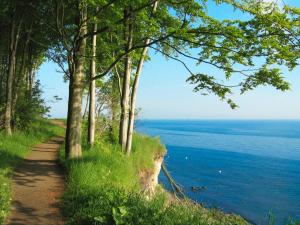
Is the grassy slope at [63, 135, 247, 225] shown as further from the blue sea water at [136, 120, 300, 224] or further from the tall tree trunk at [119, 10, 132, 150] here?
the blue sea water at [136, 120, 300, 224]

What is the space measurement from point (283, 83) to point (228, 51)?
1.94 m

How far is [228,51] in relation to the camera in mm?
12367

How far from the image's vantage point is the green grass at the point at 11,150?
9.22 metres

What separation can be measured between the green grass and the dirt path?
20 centimetres

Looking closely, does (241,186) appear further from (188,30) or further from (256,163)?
(188,30)

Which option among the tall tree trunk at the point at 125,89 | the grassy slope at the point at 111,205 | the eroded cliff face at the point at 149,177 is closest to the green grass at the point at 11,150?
the grassy slope at the point at 111,205

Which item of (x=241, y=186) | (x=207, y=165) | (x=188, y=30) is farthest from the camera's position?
(x=207, y=165)

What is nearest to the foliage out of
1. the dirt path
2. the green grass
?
the green grass

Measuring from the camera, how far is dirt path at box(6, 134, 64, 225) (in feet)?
27.4

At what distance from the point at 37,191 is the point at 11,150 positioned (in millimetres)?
5315

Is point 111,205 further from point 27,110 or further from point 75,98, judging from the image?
point 27,110

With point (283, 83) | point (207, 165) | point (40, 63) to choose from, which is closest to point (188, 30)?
point (283, 83)

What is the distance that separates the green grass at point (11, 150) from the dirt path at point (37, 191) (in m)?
0.20

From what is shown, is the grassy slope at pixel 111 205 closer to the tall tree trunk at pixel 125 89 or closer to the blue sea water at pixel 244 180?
the tall tree trunk at pixel 125 89
